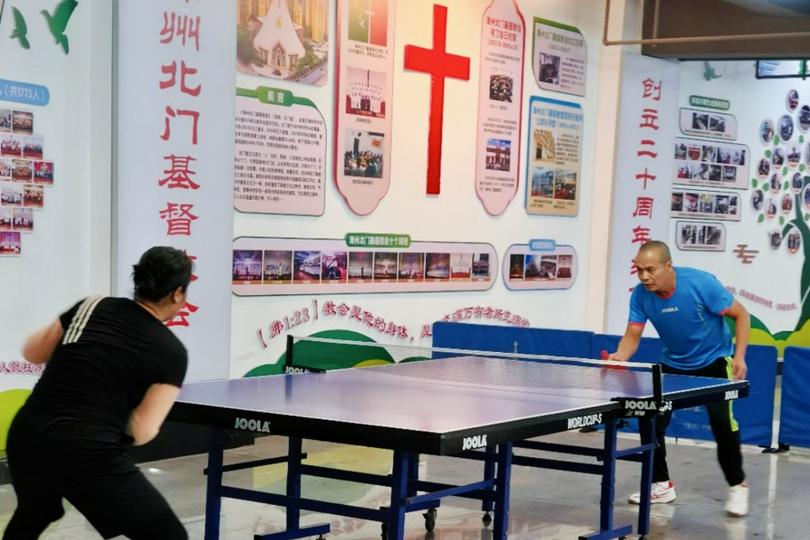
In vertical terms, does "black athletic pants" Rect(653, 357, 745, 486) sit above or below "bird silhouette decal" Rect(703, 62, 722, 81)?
below

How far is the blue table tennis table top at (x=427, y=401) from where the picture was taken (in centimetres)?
411

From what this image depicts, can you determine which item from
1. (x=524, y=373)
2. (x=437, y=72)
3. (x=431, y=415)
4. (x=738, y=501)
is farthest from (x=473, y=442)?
(x=437, y=72)

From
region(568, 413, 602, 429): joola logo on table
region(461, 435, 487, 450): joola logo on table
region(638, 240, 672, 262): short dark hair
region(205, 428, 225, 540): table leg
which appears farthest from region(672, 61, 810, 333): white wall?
region(461, 435, 487, 450): joola logo on table

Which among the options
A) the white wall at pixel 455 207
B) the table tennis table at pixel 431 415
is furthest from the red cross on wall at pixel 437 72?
the table tennis table at pixel 431 415

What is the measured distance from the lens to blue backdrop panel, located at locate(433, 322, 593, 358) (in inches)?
355

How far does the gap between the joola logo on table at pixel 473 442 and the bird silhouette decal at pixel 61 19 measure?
3751 mm

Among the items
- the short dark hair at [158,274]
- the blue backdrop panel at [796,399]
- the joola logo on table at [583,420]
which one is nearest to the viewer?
the short dark hair at [158,274]

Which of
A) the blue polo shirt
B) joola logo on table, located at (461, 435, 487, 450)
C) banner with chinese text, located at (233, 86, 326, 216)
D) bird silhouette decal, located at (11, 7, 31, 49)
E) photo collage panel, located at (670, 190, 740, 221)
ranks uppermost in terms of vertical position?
bird silhouette decal, located at (11, 7, 31, 49)

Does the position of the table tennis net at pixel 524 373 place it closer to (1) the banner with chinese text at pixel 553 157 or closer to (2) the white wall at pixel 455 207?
(2) the white wall at pixel 455 207

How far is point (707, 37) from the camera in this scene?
9.86m

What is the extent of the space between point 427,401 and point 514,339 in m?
4.45

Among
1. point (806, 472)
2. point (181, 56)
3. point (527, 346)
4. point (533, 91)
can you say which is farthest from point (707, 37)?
point (181, 56)

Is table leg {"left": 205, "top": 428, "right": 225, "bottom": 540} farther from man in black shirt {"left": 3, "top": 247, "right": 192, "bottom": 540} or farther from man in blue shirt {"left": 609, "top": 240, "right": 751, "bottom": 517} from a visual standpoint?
man in blue shirt {"left": 609, "top": 240, "right": 751, "bottom": 517}

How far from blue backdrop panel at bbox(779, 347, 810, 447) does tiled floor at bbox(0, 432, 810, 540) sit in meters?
0.16
